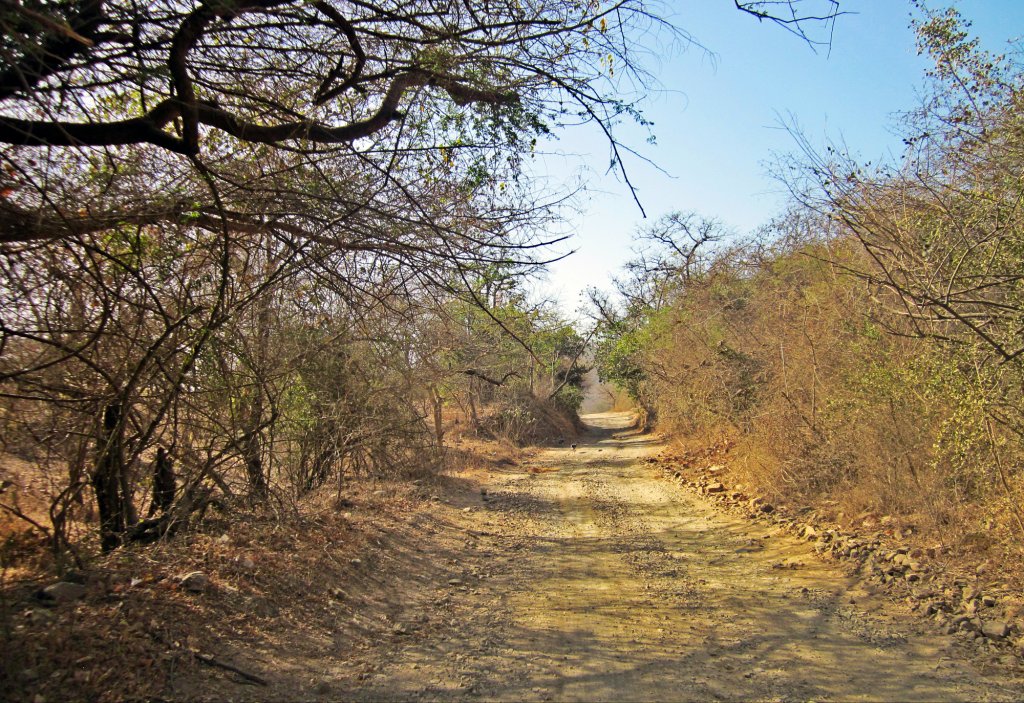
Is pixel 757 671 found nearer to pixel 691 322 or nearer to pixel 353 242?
pixel 353 242

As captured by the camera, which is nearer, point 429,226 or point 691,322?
point 429,226

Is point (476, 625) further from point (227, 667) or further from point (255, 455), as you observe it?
point (255, 455)

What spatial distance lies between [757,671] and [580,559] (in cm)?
321

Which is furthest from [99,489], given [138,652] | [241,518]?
[138,652]

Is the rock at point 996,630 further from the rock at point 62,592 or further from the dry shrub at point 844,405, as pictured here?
the rock at point 62,592

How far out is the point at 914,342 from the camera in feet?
23.7

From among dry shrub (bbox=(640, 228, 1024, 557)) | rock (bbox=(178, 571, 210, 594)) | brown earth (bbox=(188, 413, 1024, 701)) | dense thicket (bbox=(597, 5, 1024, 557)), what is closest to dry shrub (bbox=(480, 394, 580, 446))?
dry shrub (bbox=(640, 228, 1024, 557))

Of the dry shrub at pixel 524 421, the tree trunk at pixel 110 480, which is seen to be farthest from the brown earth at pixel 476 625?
the dry shrub at pixel 524 421

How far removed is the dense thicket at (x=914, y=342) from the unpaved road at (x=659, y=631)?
1.31 metres

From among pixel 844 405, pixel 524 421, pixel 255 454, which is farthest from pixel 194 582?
pixel 524 421

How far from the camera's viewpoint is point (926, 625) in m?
5.14

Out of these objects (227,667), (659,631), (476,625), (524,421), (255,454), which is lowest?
(659,631)

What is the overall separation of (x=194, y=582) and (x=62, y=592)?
0.85 m

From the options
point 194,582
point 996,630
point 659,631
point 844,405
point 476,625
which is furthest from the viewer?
point 844,405
